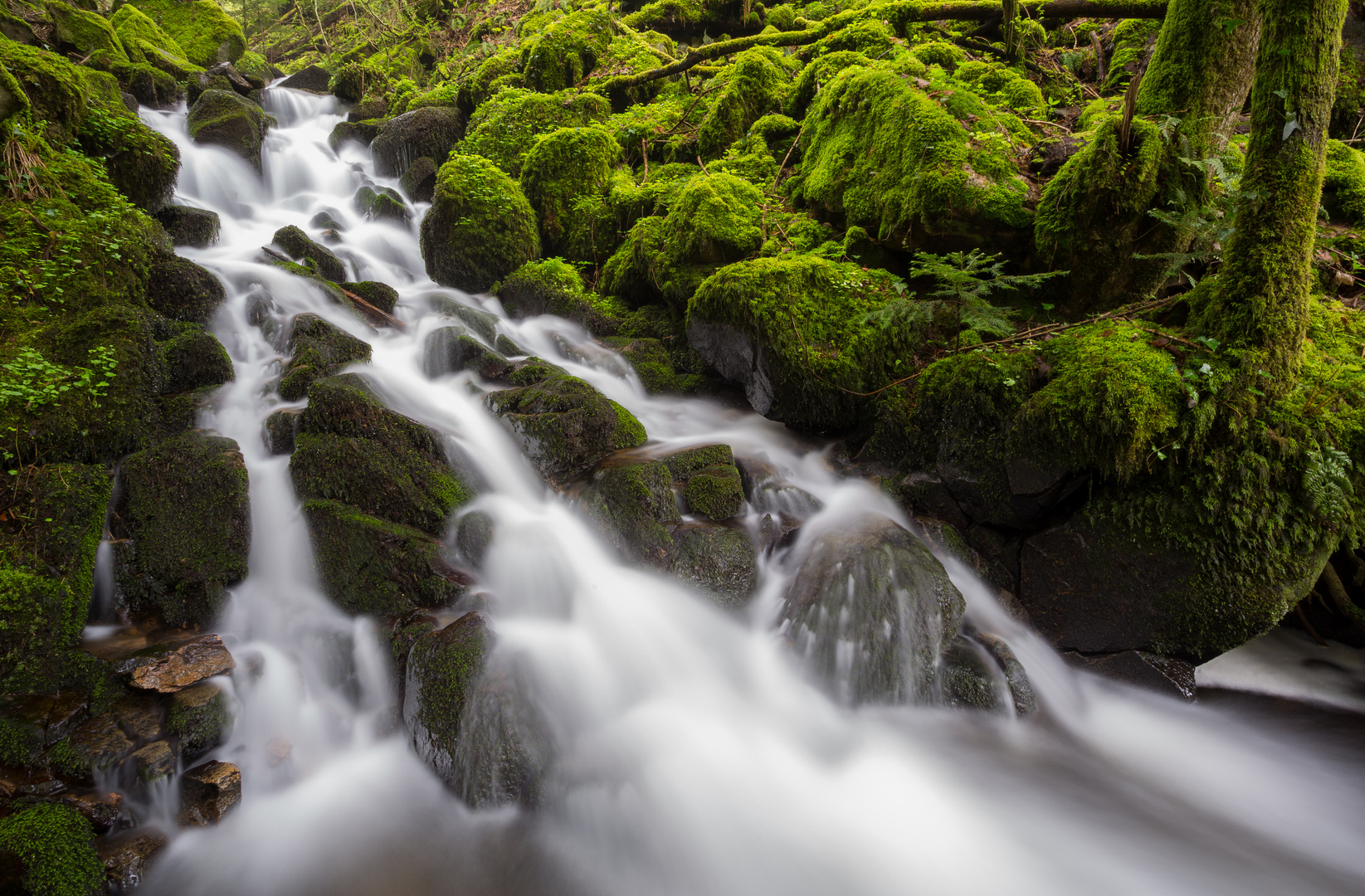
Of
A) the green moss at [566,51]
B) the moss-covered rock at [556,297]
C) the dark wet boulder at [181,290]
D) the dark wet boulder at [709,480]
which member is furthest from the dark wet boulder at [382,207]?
the dark wet boulder at [709,480]

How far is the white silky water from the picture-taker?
3025mm

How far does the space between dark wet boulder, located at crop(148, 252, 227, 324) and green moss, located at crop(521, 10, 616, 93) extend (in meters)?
8.42

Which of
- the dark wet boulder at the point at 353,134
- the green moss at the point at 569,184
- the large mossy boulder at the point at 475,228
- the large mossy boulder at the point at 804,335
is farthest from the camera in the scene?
the dark wet boulder at the point at 353,134

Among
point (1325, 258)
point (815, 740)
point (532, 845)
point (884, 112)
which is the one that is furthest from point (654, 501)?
point (1325, 258)

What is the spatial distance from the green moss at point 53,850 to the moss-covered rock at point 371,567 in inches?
60.4

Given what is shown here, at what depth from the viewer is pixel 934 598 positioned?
406 cm

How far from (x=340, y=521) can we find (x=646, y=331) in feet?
14.9

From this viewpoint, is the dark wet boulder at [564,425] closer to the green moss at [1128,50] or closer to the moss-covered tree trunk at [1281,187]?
the moss-covered tree trunk at [1281,187]

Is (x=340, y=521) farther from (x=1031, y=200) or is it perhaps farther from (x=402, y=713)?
(x=1031, y=200)

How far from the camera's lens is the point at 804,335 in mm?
5406

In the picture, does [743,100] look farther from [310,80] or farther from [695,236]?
[310,80]

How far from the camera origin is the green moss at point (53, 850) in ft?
7.88

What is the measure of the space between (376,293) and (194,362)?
9.94 ft

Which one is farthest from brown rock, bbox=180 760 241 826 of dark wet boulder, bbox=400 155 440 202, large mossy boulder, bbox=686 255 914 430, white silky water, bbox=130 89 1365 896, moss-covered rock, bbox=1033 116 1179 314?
dark wet boulder, bbox=400 155 440 202
